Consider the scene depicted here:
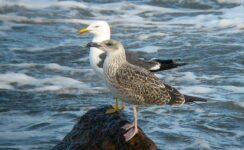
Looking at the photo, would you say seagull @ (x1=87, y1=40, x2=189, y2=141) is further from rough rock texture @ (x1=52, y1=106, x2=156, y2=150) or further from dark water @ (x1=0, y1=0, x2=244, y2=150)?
dark water @ (x1=0, y1=0, x2=244, y2=150)

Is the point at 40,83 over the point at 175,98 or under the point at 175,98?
under

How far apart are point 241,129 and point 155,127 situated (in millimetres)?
928

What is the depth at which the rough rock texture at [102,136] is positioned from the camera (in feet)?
18.2

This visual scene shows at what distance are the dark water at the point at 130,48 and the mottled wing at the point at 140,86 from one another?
1072 mm

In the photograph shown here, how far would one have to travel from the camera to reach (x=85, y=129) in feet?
18.9

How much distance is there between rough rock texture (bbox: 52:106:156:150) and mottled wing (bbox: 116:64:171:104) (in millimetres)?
248

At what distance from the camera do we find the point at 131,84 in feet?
18.8

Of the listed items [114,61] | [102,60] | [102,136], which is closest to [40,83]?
[102,60]

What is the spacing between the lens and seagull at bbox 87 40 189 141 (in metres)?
5.70

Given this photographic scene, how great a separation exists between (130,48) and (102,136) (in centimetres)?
562

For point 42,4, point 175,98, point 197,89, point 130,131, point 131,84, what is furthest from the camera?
point 42,4

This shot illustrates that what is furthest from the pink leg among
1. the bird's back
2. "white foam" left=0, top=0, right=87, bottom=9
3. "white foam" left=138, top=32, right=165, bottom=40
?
"white foam" left=0, top=0, right=87, bottom=9

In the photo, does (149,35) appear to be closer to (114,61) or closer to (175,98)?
(175,98)

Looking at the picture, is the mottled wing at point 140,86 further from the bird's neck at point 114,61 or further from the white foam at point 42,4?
the white foam at point 42,4
